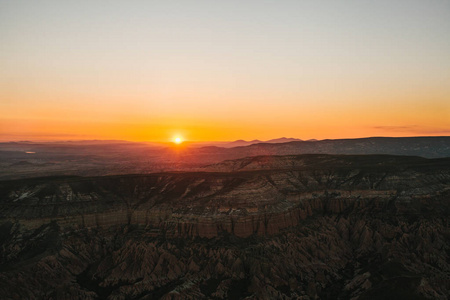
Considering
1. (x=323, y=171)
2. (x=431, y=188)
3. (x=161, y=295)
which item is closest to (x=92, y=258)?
(x=161, y=295)

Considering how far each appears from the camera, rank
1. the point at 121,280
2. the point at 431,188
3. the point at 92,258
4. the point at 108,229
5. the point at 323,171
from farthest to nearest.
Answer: the point at 323,171 < the point at 431,188 < the point at 108,229 < the point at 92,258 < the point at 121,280

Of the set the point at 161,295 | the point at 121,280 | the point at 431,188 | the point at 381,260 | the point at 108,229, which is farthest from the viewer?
the point at 431,188

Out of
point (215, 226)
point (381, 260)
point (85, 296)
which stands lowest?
point (85, 296)

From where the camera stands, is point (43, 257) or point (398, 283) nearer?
point (398, 283)

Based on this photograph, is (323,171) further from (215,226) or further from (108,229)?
(108,229)

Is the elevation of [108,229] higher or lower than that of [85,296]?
higher

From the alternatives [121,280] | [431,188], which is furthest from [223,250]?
[431,188]
